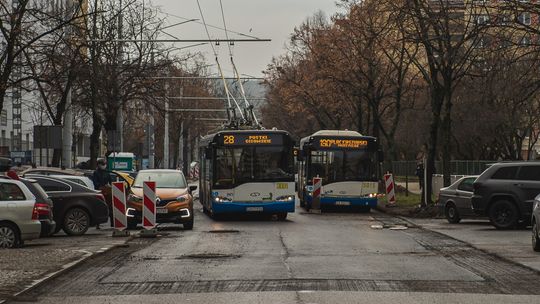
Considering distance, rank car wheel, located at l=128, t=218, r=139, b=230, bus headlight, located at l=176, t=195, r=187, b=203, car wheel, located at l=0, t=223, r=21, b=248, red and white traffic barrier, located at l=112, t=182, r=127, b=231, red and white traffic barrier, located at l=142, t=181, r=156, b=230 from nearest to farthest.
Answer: car wheel, located at l=0, t=223, r=21, b=248
red and white traffic barrier, located at l=112, t=182, r=127, b=231
red and white traffic barrier, located at l=142, t=181, r=156, b=230
bus headlight, located at l=176, t=195, r=187, b=203
car wheel, located at l=128, t=218, r=139, b=230

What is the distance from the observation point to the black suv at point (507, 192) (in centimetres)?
2189

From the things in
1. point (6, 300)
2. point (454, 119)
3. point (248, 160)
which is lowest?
point (6, 300)

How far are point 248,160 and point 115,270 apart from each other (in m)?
13.6

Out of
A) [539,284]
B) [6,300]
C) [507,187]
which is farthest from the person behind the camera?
[507,187]

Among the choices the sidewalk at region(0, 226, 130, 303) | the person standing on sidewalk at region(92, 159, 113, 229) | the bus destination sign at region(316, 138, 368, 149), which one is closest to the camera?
the sidewalk at region(0, 226, 130, 303)

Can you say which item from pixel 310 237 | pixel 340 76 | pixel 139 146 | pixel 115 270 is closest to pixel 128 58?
pixel 139 146

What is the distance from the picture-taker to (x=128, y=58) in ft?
134

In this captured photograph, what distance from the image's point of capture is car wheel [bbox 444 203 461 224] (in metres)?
25.1

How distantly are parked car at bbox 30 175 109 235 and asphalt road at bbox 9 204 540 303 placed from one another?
94.6 inches

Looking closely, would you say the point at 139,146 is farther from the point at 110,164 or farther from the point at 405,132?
the point at 405,132

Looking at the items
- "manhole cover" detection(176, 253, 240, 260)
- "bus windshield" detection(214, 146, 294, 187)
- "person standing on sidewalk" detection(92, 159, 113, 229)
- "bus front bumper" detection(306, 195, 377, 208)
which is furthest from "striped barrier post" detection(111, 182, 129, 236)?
"bus front bumper" detection(306, 195, 377, 208)

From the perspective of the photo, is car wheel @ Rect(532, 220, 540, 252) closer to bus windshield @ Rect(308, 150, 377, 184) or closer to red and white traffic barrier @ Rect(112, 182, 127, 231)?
red and white traffic barrier @ Rect(112, 182, 127, 231)

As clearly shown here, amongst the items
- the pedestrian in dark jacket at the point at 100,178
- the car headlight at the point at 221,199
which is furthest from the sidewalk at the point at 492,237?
the pedestrian in dark jacket at the point at 100,178

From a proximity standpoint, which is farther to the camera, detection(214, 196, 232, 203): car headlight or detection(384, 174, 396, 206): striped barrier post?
detection(384, 174, 396, 206): striped barrier post
